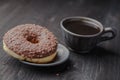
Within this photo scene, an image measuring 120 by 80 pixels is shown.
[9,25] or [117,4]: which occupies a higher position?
[9,25]

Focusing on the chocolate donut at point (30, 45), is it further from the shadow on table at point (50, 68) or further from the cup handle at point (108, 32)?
the cup handle at point (108, 32)

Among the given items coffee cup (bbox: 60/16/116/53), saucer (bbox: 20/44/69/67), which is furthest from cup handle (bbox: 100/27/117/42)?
saucer (bbox: 20/44/69/67)

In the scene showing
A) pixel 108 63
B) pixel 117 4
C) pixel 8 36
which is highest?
pixel 8 36

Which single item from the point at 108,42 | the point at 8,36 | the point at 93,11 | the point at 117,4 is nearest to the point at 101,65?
the point at 108,42

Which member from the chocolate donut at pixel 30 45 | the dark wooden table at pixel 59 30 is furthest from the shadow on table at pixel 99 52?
the chocolate donut at pixel 30 45

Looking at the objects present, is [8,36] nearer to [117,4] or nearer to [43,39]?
[43,39]
